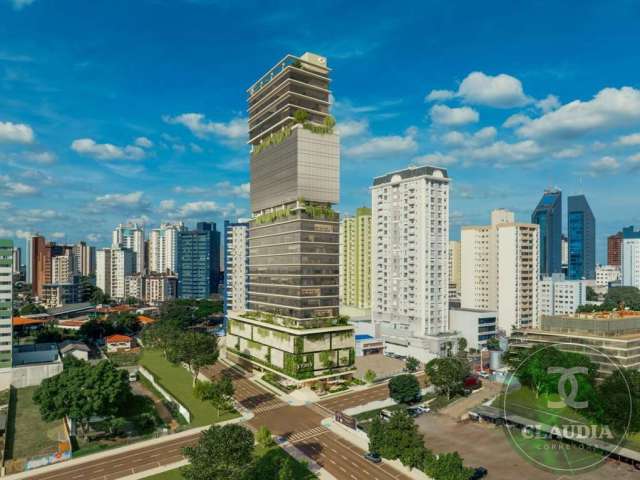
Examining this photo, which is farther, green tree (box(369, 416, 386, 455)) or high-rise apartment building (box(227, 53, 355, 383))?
high-rise apartment building (box(227, 53, 355, 383))

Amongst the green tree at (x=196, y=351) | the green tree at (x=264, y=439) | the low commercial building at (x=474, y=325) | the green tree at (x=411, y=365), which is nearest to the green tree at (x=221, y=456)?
the green tree at (x=264, y=439)

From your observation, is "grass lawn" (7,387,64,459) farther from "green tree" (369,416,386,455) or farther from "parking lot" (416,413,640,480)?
"parking lot" (416,413,640,480)

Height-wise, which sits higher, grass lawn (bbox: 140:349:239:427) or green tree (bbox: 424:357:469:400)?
green tree (bbox: 424:357:469:400)

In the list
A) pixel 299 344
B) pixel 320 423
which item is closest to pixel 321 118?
pixel 299 344

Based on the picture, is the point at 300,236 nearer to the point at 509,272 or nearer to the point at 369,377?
the point at 369,377

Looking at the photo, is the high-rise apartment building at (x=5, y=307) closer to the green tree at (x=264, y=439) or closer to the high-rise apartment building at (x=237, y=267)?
the green tree at (x=264, y=439)

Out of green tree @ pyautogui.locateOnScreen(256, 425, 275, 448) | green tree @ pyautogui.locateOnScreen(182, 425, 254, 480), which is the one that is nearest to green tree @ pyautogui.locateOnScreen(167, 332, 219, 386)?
green tree @ pyautogui.locateOnScreen(256, 425, 275, 448)

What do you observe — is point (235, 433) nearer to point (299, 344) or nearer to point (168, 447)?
point (168, 447)
